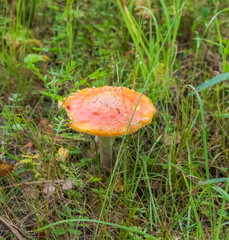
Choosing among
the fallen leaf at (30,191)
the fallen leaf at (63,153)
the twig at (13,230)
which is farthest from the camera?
the fallen leaf at (63,153)

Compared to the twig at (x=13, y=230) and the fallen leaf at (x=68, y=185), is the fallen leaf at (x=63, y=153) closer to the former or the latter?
the fallen leaf at (x=68, y=185)

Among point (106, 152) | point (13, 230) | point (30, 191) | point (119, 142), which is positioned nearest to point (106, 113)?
point (106, 152)

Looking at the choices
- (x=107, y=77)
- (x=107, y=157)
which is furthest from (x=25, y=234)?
(x=107, y=77)

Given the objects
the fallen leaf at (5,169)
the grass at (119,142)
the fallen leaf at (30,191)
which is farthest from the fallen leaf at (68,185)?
the fallen leaf at (5,169)

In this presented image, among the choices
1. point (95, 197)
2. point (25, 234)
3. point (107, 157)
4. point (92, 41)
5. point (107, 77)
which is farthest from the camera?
point (92, 41)

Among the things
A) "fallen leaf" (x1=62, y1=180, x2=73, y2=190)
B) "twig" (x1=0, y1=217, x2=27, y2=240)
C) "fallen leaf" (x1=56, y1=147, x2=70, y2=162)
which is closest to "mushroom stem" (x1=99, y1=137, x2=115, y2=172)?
"fallen leaf" (x1=56, y1=147, x2=70, y2=162)

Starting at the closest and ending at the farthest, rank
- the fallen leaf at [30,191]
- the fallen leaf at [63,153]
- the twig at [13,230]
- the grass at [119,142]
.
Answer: the twig at [13,230] → the grass at [119,142] → the fallen leaf at [30,191] → the fallen leaf at [63,153]

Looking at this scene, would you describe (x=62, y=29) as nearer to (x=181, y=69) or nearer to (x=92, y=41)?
(x=92, y=41)
